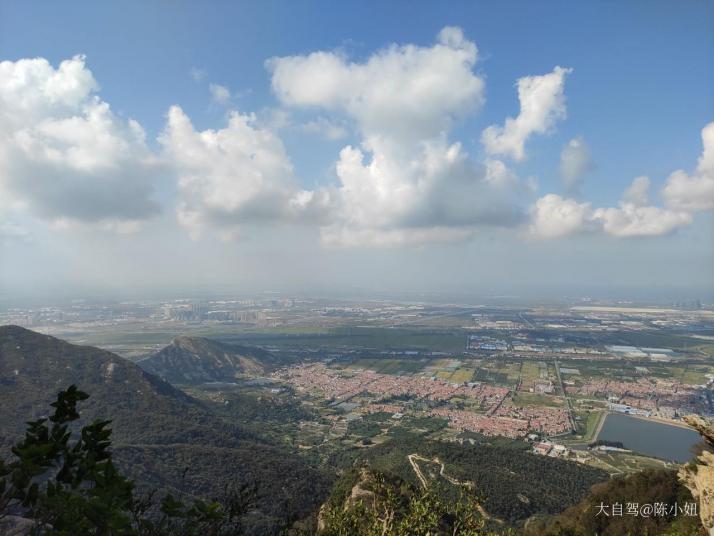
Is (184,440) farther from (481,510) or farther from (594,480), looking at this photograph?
(594,480)

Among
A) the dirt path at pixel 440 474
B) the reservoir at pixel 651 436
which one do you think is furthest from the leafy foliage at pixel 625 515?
the reservoir at pixel 651 436

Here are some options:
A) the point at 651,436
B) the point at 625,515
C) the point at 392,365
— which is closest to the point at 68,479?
the point at 625,515

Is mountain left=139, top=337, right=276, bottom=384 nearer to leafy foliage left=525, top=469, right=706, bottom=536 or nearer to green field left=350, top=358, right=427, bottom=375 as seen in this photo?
green field left=350, top=358, right=427, bottom=375

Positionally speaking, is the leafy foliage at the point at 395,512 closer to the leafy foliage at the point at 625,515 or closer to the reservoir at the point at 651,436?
the leafy foliage at the point at 625,515

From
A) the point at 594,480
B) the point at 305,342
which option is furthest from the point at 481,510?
the point at 305,342

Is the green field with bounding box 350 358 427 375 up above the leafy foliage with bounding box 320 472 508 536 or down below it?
below

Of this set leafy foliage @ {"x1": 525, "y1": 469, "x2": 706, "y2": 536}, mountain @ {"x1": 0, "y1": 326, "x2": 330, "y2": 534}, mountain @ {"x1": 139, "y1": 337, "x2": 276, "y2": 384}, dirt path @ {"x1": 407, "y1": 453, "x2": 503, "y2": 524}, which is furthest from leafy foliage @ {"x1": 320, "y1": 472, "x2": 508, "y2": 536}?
mountain @ {"x1": 139, "y1": 337, "x2": 276, "y2": 384}
